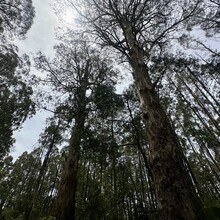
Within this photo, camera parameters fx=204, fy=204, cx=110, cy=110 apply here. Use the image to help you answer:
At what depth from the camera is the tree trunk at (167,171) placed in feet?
7.55

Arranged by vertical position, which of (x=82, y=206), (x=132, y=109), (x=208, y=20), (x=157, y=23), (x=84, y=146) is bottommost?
(x=82, y=206)

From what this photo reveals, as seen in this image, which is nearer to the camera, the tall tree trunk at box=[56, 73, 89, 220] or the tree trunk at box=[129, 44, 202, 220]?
the tree trunk at box=[129, 44, 202, 220]

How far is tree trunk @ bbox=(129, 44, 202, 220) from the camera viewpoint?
2.30 meters

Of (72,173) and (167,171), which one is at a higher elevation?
(72,173)

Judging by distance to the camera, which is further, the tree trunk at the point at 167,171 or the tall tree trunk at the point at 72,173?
the tall tree trunk at the point at 72,173

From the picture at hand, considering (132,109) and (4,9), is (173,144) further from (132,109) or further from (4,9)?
(4,9)

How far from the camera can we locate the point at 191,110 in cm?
1593

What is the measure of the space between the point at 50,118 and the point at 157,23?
7471 millimetres

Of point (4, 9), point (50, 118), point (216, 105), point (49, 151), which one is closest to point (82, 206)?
point (50, 118)

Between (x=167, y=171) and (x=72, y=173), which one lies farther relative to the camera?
(x=72, y=173)

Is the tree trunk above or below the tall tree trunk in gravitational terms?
below

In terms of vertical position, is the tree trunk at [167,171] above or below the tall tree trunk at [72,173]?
below

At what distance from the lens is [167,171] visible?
264 cm

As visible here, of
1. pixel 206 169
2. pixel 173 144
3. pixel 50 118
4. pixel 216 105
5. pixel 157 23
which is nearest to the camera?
pixel 173 144
